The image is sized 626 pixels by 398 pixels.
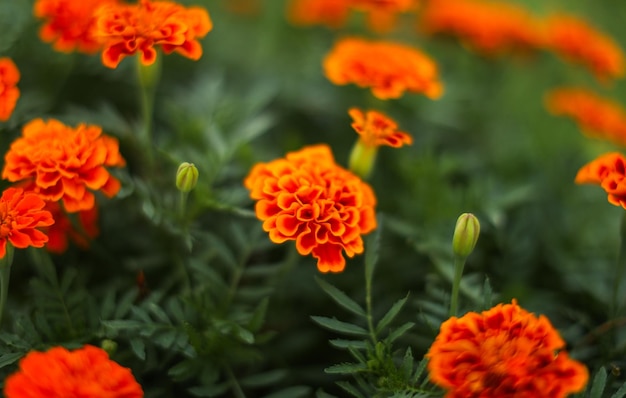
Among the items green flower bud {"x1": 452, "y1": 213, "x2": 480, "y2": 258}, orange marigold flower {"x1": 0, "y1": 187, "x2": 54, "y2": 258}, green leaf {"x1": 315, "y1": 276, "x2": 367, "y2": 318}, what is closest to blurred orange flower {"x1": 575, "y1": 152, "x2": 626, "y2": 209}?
green flower bud {"x1": 452, "y1": 213, "x2": 480, "y2": 258}

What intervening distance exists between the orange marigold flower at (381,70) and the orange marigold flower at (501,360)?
1.04 feet

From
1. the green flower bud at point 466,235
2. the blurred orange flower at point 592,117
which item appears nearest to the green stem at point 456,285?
the green flower bud at point 466,235

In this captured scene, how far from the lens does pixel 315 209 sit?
0.65 m

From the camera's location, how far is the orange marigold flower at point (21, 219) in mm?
613

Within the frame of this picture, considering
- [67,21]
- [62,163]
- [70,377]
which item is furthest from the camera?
[67,21]

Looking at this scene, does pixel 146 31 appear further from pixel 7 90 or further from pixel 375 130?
pixel 375 130

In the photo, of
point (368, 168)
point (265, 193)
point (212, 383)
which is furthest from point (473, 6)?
point (212, 383)

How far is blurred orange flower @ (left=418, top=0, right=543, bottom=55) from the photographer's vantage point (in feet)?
4.00

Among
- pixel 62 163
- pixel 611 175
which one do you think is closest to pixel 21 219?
pixel 62 163

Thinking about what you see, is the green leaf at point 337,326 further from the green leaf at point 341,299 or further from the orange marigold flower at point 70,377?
the orange marigold flower at point 70,377

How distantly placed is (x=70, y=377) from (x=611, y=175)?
1.75 ft

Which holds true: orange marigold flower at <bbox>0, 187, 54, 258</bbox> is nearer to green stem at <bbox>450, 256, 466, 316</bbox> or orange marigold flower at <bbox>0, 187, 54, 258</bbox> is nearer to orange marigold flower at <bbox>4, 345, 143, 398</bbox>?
orange marigold flower at <bbox>4, 345, 143, 398</bbox>

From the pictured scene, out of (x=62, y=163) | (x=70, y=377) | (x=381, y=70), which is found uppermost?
(x=381, y=70)

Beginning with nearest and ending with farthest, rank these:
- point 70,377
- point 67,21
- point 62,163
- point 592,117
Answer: point 70,377, point 62,163, point 67,21, point 592,117
